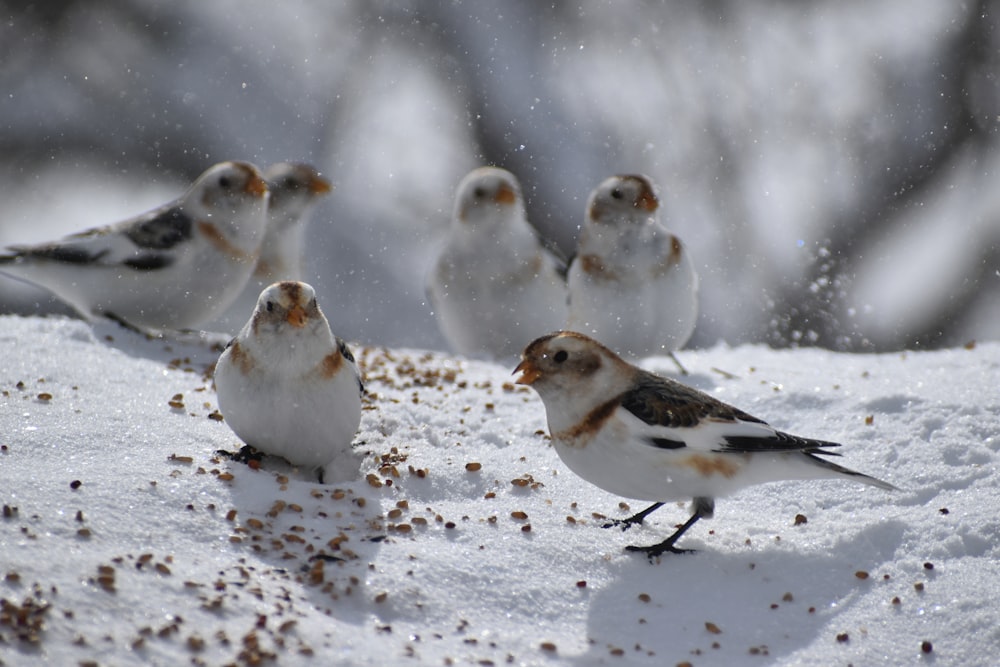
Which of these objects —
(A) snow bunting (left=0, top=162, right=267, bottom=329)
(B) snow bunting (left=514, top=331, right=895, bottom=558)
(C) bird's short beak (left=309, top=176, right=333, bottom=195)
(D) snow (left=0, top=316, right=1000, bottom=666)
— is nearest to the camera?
(D) snow (left=0, top=316, right=1000, bottom=666)

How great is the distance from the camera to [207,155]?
10.1 meters

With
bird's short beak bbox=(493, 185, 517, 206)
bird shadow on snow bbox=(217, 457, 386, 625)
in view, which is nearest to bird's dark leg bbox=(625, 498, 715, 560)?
bird shadow on snow bbox=(217, 457, 386, 625)

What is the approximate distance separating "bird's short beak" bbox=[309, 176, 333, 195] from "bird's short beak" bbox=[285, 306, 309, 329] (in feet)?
13.5

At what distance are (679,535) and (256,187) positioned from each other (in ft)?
12.9

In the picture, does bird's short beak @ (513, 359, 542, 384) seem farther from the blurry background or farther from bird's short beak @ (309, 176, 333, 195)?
the blurry background

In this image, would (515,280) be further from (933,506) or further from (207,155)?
(207,155)

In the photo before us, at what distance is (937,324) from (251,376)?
27.0ft

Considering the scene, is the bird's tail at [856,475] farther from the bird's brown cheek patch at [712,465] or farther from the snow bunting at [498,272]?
the snow bunting at [498,272]

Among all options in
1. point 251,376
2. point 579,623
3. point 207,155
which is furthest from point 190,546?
point 207,155

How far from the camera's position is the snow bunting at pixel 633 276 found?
643cm

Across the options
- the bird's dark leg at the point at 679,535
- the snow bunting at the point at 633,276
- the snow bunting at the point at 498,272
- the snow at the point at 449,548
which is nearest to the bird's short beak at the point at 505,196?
the snow bunting at the point at 498,272

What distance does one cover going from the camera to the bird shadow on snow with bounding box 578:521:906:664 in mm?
2996

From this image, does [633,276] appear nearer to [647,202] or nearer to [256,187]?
[647,202]

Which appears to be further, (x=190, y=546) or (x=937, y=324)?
(x=937, y=324)
